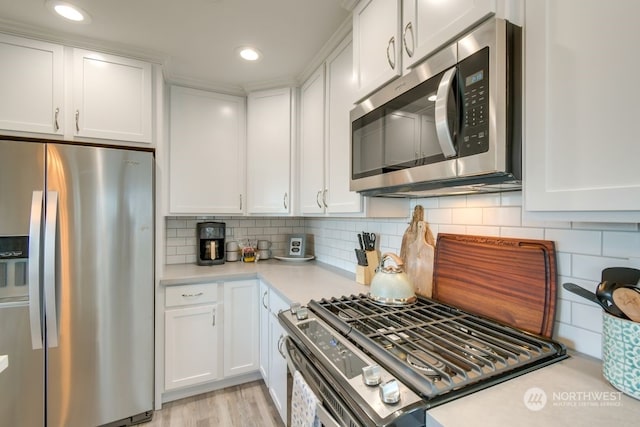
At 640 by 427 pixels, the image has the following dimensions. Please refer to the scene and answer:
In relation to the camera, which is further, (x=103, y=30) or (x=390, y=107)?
(x=103, y=30)

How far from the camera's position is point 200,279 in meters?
2.10

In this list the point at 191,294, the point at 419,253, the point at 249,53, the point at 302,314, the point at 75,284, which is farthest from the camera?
the point at 191,294

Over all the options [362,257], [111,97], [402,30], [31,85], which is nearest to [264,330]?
[362,257]

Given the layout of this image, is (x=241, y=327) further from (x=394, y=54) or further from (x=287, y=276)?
(x=394, y=54)

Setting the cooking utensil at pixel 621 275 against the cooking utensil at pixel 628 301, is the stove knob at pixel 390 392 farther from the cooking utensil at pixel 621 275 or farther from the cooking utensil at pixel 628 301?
the cooking utensil at pixel 621 275

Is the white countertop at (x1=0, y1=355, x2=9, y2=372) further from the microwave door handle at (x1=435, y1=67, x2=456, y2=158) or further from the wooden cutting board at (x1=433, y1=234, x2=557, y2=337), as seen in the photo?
the wooden cutting board at (x1=433, y1=234, x2=557, y2=337)

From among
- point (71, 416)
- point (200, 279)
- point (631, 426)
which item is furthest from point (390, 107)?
point (71, 416)

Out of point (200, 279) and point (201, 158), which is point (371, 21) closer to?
point (201, 158)

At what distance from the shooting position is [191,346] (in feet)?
6.89

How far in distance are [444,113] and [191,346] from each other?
2.16 m

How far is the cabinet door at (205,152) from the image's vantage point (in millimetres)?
2346

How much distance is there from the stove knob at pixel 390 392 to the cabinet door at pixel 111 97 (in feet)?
6.77

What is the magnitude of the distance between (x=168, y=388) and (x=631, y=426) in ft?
7.67

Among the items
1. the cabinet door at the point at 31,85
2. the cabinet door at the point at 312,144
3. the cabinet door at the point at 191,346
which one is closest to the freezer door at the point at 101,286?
the cabinet door at the point at 191,346
